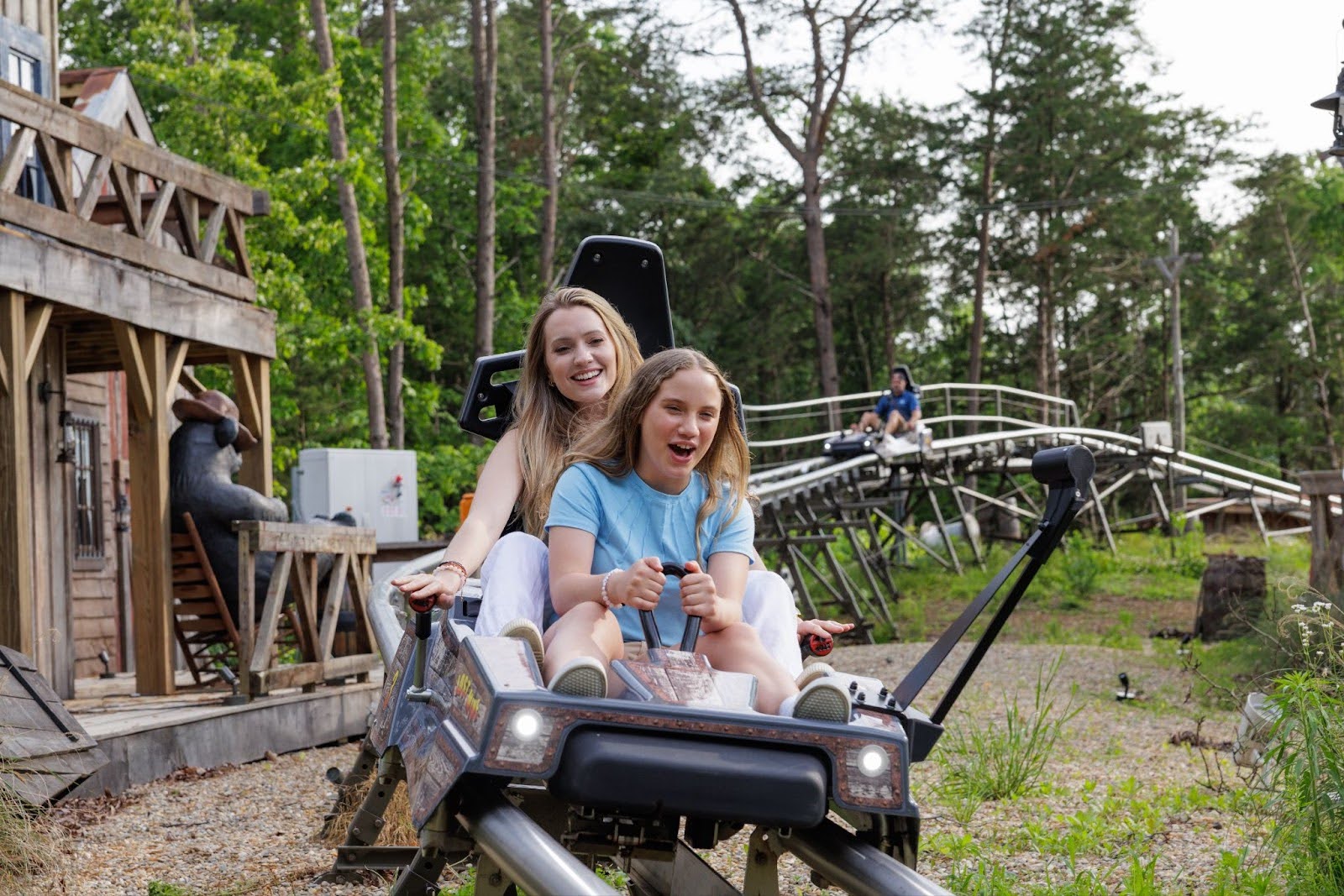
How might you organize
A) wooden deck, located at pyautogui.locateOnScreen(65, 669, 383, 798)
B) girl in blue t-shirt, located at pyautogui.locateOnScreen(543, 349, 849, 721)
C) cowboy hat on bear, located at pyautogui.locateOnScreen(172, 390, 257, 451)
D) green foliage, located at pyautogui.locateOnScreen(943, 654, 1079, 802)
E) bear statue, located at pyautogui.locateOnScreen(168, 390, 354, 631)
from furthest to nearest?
cowboy hat on bear, located at pyautogui.locateOnScreen(172, 390, 257, 451) → bear statue, located at pyautogui.locateOnScreen(168, 390, 354, 631) → wooden deck, located at pyautogui.locateOnScreen(65, 669, 383, 798) → green foliage, located at pyautogui.locateOnScreen(943, 654, 1079, 802) → girl in blue t-shirt, located at pyautogui.locateOnScreen(543, 349, 849, 721)

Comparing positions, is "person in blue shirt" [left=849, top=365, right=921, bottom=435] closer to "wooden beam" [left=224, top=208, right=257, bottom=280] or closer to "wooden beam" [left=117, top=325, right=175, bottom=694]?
"wooden beam" [left=224, top=208, right=257, bottom=280]

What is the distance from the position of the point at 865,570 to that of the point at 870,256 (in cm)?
1610

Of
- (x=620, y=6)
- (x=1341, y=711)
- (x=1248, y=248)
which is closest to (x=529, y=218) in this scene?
(x=620, y=6)

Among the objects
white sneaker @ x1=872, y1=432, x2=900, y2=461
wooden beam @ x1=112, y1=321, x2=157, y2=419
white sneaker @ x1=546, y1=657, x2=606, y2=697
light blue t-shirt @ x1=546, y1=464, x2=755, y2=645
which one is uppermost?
wooden beam @ x1=112, y1=321, x2=157, y2=419

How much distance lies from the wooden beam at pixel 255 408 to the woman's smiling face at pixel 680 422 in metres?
8.29

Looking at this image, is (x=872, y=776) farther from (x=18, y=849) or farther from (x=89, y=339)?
(x=89, y=339)

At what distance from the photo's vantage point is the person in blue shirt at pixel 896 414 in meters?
22.2

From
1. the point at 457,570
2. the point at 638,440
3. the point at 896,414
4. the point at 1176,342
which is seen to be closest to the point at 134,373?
the point at 457,570

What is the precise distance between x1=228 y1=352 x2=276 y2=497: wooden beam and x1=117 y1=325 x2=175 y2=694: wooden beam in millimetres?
1382

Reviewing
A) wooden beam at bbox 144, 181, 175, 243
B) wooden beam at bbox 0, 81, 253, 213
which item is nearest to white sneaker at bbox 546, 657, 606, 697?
wooden beam at bbox 0, 81, 253, 213

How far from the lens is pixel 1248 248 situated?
3919cm

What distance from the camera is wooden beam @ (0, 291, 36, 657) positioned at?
814cm

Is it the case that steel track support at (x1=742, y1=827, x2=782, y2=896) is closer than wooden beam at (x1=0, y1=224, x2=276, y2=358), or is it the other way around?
steel track support at (x1=742, y1=827, x2=782, y2=896)

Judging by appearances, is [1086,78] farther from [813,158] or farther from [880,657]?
[880,657]
